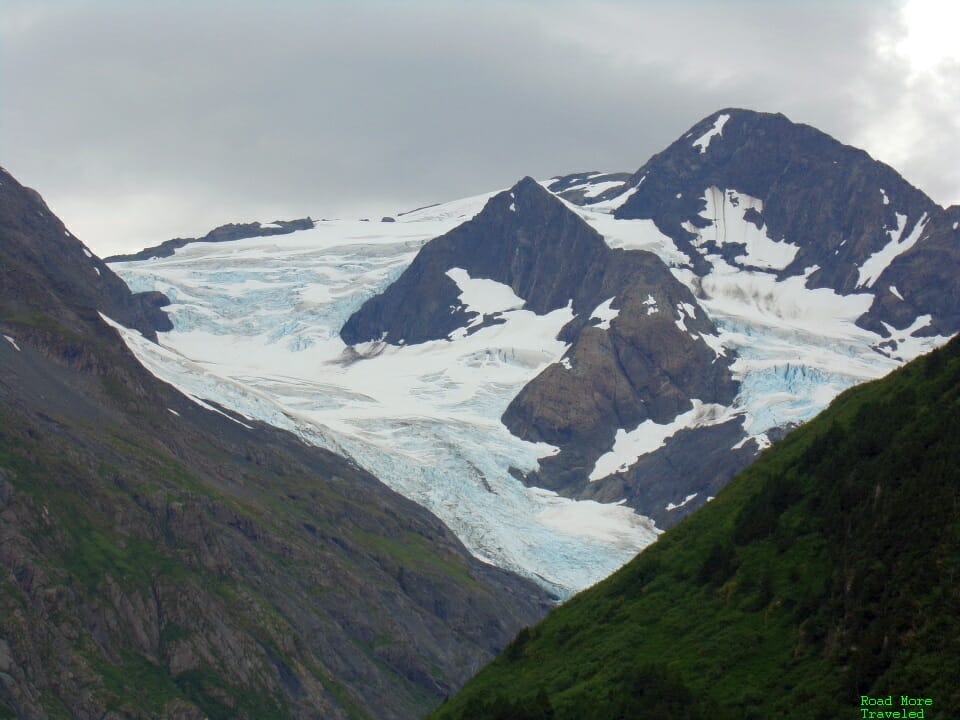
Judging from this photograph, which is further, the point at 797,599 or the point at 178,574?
the point at 178,574

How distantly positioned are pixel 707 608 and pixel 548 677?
789 centimetres

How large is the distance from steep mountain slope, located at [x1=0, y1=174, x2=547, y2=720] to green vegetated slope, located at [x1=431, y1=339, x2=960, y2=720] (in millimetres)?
53723

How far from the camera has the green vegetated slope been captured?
44.4m

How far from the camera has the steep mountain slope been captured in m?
120

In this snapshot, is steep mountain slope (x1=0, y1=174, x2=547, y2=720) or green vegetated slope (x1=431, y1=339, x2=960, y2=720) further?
steep mountain slope (x1=0, y1=174, x2=547, y2=720)

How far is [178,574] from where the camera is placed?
452 ft

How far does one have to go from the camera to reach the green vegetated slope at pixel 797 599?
4438 centimetres

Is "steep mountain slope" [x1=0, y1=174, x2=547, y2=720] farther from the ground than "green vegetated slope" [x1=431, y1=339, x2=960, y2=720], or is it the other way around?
"green vegetated slope" [x1=431, y1=339, x2=960, y2=720]

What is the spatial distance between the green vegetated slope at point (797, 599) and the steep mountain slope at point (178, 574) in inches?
2115

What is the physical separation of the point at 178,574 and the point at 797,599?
3685 inches

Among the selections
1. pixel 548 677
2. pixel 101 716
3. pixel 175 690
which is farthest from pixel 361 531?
pixel 548 677

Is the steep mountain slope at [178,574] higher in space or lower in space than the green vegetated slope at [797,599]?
lower

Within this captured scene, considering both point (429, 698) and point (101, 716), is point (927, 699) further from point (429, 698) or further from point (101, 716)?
point (429, 698)

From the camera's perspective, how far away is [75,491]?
13888 centimetres
